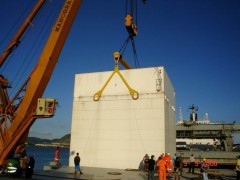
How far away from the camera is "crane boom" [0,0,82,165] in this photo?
1827 cm

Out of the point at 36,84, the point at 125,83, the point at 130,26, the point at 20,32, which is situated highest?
the point at 130,26

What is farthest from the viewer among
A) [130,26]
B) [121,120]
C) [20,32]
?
[121,120]

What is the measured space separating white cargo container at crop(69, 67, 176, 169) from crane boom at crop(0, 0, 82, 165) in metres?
7.23

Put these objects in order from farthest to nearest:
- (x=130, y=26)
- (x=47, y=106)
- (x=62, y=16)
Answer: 1. (x=130, y=26)
2. (x=62, y=16)
3. (x=47, y=106)

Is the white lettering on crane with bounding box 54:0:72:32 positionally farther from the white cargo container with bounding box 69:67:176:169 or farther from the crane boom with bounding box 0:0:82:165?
the white cargo container with bounding box 69:67:176:169

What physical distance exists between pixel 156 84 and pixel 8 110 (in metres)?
13.0

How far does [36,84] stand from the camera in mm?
19438

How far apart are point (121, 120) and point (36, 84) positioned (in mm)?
9057

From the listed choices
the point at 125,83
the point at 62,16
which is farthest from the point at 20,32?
the point at 125,83

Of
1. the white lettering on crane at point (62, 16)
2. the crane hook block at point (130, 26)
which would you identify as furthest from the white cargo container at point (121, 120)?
the white lettering on crane at point (62, 16)

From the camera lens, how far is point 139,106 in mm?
24531

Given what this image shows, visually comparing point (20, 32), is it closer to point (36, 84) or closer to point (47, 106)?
point (36, 84)

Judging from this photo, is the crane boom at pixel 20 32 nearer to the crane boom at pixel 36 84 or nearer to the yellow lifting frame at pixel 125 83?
the crane boom at pixel 36 84

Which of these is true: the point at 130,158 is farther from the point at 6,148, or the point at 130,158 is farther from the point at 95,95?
the point at 6,148
